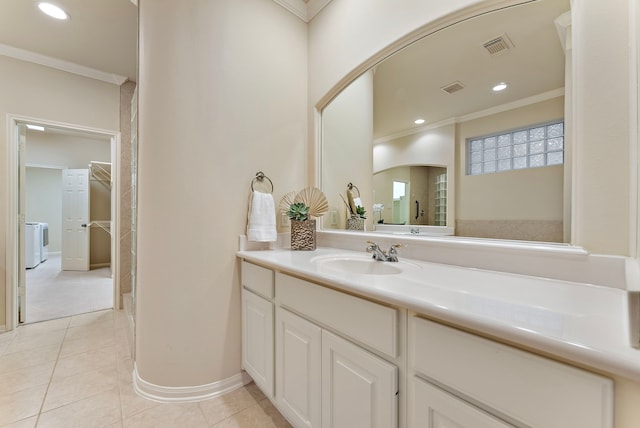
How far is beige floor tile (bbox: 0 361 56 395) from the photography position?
161 cm

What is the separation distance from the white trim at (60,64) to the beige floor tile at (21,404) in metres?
2.82

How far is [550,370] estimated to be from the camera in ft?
1.70

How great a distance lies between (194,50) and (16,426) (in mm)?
2171

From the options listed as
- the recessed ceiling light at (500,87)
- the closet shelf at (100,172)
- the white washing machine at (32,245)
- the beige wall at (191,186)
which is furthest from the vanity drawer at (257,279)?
the white washing machine at (32,245)

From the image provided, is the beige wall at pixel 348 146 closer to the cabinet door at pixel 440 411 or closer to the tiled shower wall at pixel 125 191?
the cabinet door at pixel 440 411

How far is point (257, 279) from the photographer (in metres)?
1.47

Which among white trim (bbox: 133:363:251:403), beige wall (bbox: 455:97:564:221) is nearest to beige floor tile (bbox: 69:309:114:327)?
white trim (bbox: 133:363:251:403)

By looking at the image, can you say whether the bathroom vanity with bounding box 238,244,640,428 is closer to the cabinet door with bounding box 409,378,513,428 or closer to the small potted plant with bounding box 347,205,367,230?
the cabinet door with bounding box 409,378,513,428

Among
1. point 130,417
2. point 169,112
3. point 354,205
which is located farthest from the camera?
point 354,205

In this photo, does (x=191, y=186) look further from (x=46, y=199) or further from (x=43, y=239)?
(x=46, y=199)

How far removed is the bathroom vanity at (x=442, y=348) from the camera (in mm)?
497

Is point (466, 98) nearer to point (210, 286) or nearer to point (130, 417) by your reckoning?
point (210, 286)

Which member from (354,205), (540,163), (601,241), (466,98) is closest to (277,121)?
(354,205)

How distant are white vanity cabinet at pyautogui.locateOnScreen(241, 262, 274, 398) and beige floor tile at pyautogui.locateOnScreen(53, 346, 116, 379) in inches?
43.4
